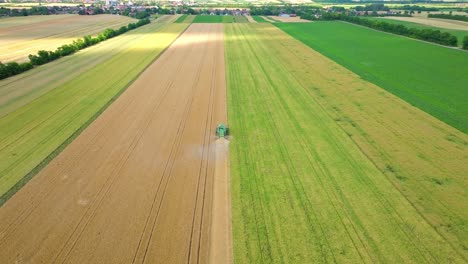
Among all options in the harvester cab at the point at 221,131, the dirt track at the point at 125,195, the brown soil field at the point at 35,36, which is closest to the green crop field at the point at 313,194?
the harvester cab at the point at 221,131

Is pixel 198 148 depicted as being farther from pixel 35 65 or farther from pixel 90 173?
pixel 35 65

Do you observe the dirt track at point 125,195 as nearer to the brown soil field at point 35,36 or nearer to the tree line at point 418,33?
the brown soil field at point 35,36

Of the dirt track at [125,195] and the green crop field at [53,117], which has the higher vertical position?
the green crop field at [53,117]

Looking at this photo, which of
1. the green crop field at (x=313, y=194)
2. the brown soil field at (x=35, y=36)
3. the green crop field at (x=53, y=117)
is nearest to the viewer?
the green crop field at (x=313, y=194)

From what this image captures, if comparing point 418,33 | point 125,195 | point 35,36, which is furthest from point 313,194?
point 35,36

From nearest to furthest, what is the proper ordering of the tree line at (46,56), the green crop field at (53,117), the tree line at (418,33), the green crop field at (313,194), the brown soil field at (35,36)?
the green crop field at (313,194)
the green crop field at (53,117)
the tree line at (46,56)
the tree line at (418,33)
the brown soil field at (35,36)

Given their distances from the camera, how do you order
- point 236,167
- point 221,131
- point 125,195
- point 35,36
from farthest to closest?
point 35,36, point 221,131, point 236,167, point 125,195

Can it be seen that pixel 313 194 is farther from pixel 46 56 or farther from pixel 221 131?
pixel 46 56
